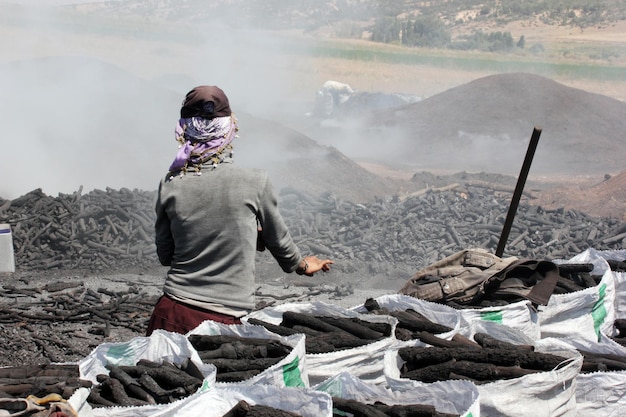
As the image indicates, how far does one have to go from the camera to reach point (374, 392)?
11.9 feet

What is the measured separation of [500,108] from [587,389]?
84.3ft

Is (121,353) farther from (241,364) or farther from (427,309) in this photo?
(427,309)

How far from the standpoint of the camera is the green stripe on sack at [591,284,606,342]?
17.2ft

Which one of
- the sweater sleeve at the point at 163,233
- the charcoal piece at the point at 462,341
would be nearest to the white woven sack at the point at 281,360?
the sweater sleeve at the point at 163,233

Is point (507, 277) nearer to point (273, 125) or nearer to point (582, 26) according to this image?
point (273, 125)

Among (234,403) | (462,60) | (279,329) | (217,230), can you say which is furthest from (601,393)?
(462,60)

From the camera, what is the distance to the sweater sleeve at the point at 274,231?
4.12 m

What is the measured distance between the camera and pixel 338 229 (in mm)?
13031

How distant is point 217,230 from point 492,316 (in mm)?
1705

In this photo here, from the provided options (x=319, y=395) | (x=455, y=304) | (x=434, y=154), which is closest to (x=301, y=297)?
(x=455, y=304)

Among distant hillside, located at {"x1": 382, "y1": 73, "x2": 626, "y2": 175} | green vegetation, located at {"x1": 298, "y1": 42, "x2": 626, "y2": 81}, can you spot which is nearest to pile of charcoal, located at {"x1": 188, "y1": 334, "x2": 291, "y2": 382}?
distant hillside, located at {"x1": 382, "y1": 73, "x2": 626, "y2": 175}

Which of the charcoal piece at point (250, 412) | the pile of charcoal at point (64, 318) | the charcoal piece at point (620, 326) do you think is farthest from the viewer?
the pile of charcoal at point (64, 318)

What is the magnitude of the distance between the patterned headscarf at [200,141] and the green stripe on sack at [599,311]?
256cm

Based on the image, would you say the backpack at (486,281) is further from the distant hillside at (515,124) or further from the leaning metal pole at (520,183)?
the distant hillside at (515,124)
